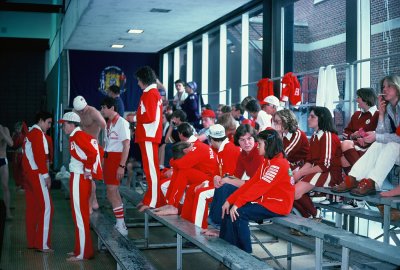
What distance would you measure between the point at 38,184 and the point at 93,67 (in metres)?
9.43

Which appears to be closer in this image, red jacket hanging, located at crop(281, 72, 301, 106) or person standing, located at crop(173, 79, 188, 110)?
red jacket hanging, located at crop(281, 72, 301, 106)

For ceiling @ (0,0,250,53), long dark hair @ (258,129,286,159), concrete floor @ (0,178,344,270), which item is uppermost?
ceiling @ (0,0,250,53)

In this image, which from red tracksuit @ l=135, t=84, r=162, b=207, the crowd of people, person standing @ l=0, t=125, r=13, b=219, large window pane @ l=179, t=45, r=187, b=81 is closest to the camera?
the crowd of people

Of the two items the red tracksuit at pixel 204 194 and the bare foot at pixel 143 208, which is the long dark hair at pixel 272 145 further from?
the bare foot at pixel 143 208

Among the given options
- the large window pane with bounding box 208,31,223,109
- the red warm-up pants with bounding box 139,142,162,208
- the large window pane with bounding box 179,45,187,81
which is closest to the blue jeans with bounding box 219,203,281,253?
the red warm-up pants with bounding box 139,142,162,208

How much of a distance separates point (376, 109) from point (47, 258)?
11.1 ft

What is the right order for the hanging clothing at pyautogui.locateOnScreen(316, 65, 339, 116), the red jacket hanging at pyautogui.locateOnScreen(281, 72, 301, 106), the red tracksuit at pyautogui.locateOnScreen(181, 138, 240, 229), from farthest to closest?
the red jacket hanging at pyautogui.locateOnScreen(281, 72, 301, 106) < the hanging clothing at pyautogui.locateOnScreen(316, 65, 339, 116) < the red tracksuit at pyautogui.locateOnScreen(181, 138, 240, 229)

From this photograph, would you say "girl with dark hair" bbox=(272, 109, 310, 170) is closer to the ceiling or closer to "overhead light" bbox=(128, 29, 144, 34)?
the ceiling

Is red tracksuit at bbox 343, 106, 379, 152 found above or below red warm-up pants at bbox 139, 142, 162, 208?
above

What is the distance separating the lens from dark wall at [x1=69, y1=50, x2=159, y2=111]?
14617mm

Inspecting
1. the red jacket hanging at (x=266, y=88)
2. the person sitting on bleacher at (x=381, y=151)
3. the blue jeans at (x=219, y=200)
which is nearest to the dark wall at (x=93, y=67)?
the red jacket hanging at (x=266, y=88)

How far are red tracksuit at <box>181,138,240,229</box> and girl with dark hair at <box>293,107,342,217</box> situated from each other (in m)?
0.65

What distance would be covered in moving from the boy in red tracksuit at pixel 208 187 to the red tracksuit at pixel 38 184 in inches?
58.1

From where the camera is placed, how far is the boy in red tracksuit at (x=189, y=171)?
5211mm
